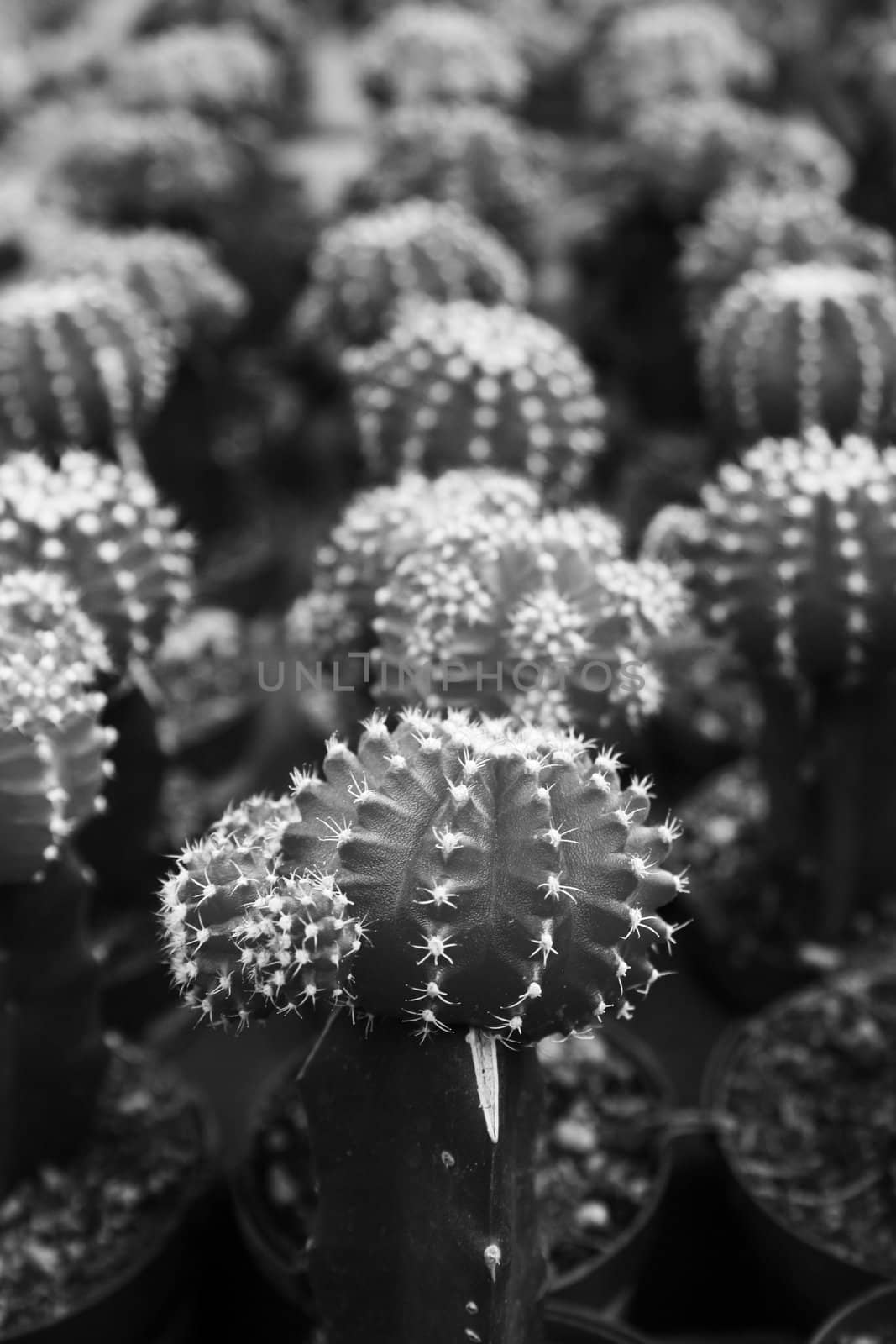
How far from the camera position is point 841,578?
166 cm

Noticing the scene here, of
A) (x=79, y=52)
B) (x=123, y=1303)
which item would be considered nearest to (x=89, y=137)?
(x=79, y=52)

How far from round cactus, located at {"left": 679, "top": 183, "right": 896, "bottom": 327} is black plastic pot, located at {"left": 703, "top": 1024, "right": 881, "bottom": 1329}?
175 cm

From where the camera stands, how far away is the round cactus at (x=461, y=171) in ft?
10.8

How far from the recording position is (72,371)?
2279mm

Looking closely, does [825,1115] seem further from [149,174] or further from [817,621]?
[149,174]

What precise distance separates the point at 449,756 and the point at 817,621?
28.3 inches

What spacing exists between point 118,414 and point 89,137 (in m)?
1.49

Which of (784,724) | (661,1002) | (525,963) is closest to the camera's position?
(525,963)

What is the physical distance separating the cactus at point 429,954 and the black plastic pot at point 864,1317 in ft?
1.19

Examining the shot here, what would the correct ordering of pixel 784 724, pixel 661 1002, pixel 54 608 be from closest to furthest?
1. pixel 54 608
2. pixel 784 724
3. pixel 661 1002

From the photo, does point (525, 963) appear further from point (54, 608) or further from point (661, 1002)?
point (661, 1002)

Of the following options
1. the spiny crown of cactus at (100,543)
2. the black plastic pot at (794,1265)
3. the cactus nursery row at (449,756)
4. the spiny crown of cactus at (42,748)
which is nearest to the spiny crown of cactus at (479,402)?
the cactus nursery row at (449,756)

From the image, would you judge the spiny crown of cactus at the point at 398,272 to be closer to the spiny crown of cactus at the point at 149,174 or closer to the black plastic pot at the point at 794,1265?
the spiny crown of cactus at the point at 149,174

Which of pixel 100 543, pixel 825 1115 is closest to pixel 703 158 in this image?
pixel 100 543
